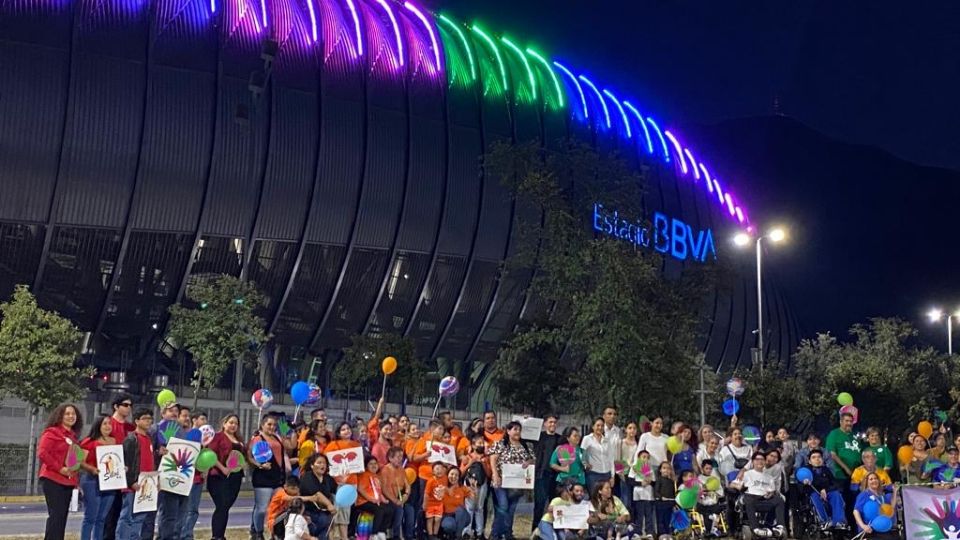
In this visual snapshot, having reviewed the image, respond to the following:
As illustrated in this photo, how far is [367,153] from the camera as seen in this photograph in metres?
51.7

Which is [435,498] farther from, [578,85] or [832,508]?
[578,85]

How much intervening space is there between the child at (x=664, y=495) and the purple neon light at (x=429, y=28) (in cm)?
3997

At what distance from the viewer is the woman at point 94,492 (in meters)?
14.3

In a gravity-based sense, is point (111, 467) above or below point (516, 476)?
below

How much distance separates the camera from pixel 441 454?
18.3 m

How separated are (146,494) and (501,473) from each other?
6266 mm

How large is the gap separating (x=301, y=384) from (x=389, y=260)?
1256 inches

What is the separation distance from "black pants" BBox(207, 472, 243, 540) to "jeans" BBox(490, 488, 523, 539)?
470 cm

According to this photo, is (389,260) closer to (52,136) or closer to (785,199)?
(52,136)

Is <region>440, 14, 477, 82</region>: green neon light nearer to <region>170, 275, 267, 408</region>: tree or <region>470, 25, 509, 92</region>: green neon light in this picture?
<region>470, 25, 509, 92</region>: green neon light

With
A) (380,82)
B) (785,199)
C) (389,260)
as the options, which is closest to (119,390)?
(389,260)

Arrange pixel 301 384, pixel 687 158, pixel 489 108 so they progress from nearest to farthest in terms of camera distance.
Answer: pixel 301 384 < pixel 489 108 < pixel 687 158

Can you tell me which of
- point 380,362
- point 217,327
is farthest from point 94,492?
point 380,362

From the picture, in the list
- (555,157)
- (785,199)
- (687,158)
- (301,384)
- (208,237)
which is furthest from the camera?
(785,199)
